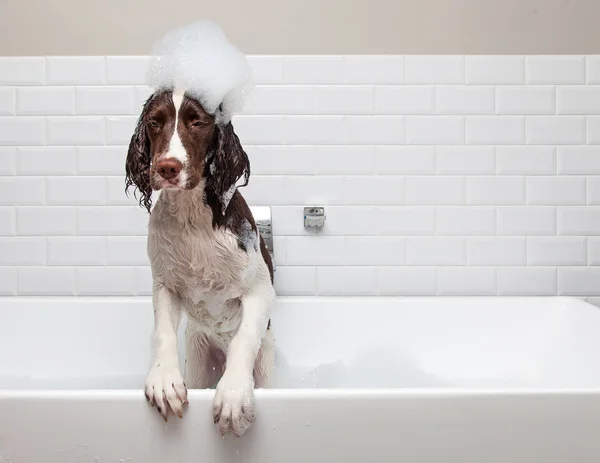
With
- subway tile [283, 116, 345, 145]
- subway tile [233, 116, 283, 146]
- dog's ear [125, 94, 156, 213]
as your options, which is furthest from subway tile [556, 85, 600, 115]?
dog's ear [125, 94, 156, 213]

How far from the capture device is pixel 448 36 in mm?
1812

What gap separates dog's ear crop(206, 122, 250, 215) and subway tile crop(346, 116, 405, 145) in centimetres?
75

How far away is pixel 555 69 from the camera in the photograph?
1.83 m

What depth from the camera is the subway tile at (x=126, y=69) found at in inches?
71.4

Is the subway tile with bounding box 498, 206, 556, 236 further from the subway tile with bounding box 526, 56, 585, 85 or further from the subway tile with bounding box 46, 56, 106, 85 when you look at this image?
the subway tile with bounding box 46, 56, 106, 85

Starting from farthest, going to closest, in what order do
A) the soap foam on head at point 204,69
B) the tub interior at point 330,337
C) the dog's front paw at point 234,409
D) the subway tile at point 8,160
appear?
the subway tile at point 8,160, the tub interior at point 330,337, the soap foam on head at point 204,69, the dog's front paw at point 234,409

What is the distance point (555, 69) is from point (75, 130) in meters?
1.68

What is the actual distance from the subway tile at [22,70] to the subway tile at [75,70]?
0.08ft

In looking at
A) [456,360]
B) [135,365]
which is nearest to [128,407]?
[135,365]

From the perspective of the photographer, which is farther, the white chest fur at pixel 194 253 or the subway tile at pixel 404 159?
the subway tile at pixel 404 159

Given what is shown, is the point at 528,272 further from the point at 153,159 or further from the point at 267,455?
the point at 153,159

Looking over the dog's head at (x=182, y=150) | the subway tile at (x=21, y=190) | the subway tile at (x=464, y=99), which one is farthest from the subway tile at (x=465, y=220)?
the subway tile at (x=21, y=190)

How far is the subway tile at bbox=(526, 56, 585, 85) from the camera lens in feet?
5.98

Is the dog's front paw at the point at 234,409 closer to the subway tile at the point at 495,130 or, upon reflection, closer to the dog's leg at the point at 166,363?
the dog's leg at the point at 166,363
